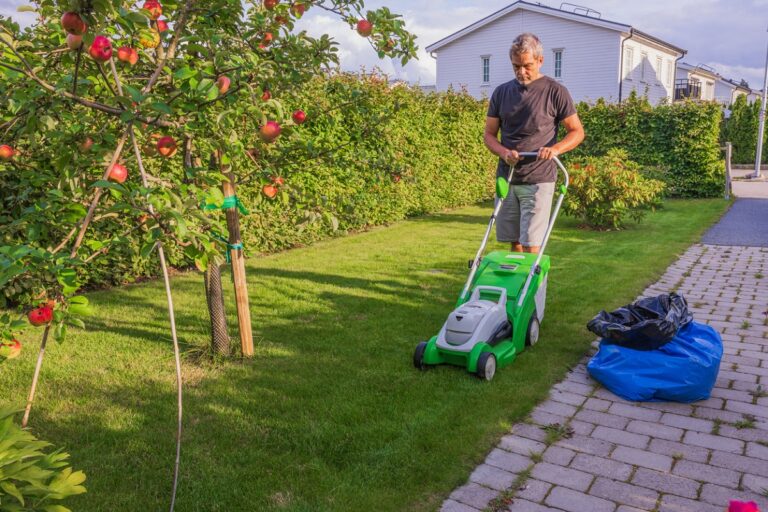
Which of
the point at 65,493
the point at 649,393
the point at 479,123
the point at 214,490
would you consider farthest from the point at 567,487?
the point at 479,123

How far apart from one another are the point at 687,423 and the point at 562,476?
3.26 ft

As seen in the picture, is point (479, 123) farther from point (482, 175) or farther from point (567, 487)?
point (567, 487)

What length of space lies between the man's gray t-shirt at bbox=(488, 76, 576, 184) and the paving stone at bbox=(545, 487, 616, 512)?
2.58 metres

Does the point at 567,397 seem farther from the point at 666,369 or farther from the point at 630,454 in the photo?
the point at 630,454

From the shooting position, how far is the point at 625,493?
2.69 metres

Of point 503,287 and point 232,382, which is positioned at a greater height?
point 503,287

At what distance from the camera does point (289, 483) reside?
108 inches

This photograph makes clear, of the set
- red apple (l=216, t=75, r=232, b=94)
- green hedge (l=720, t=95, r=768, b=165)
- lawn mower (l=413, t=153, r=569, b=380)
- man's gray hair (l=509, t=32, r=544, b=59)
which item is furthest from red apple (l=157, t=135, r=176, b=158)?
green hedge (l=720, t=95, r=768, b=165)

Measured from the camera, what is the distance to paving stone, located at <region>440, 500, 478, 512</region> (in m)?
2.57

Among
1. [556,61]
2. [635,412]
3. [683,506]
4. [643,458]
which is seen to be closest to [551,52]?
[556,61]

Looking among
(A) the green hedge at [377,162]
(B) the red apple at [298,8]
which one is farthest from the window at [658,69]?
(B) the red apple at [298,8]

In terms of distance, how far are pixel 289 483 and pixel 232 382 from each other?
4.18 ft

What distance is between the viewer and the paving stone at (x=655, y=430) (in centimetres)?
320

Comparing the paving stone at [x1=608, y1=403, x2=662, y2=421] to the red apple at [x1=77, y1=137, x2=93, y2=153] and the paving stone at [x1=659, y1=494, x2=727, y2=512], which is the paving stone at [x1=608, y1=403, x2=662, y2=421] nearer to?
the paving stone at [x1=659, y1=494, x2=727, y2=512]
